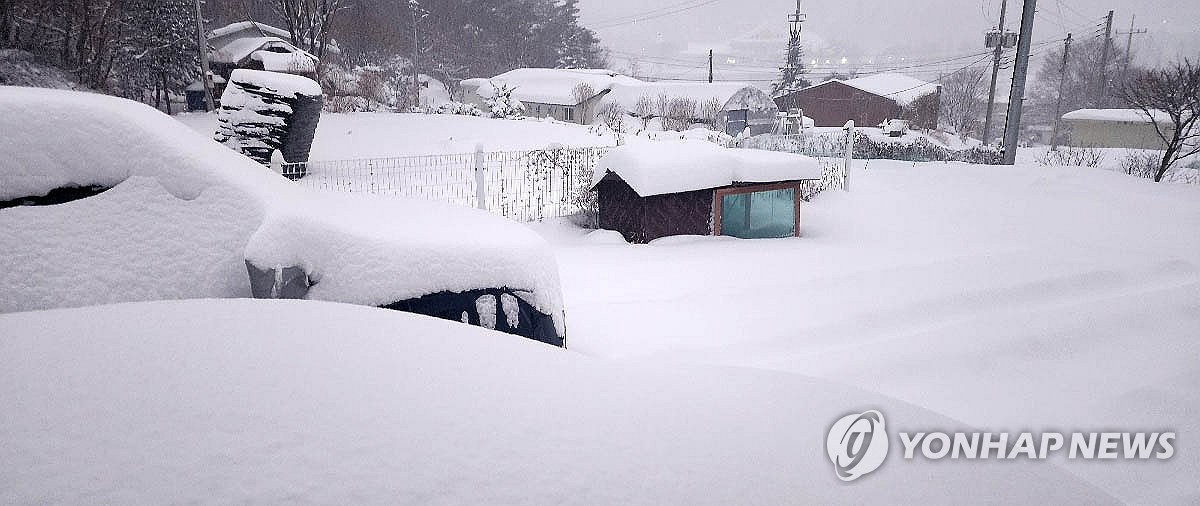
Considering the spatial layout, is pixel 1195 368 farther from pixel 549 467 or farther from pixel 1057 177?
pixel 1057 177

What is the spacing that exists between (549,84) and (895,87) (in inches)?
988

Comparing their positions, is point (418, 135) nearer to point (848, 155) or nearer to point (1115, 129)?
point (848, 155)

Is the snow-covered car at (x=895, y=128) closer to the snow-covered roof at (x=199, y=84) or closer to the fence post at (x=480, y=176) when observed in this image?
the fence post at (x=480, y=176)

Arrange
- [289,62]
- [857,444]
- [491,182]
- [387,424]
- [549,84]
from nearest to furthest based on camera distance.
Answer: [387,424] < [857,444] < [491,182] < [289,62] < [549,84]

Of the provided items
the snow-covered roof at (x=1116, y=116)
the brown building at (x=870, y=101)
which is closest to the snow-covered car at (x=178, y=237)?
the snow-covered roof at (x=1116, y=116)

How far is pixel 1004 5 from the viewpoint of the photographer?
100ft

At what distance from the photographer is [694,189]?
8531mm

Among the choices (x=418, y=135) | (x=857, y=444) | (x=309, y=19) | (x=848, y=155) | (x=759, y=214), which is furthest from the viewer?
(x=309, y=19)

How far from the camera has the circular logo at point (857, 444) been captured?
6.20 feet

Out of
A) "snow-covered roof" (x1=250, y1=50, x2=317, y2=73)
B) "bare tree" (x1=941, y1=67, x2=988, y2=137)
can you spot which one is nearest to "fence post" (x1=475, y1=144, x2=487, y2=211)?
"snow-covered roof" (x1=250, y1=50, x2=317, y2=73)

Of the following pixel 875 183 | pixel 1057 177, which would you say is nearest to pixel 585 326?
pixel 875 183

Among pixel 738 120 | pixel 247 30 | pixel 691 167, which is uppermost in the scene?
pixel 247 30

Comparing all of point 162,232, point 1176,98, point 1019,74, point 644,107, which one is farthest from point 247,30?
point 1176,98

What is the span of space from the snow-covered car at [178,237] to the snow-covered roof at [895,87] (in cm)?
4537
